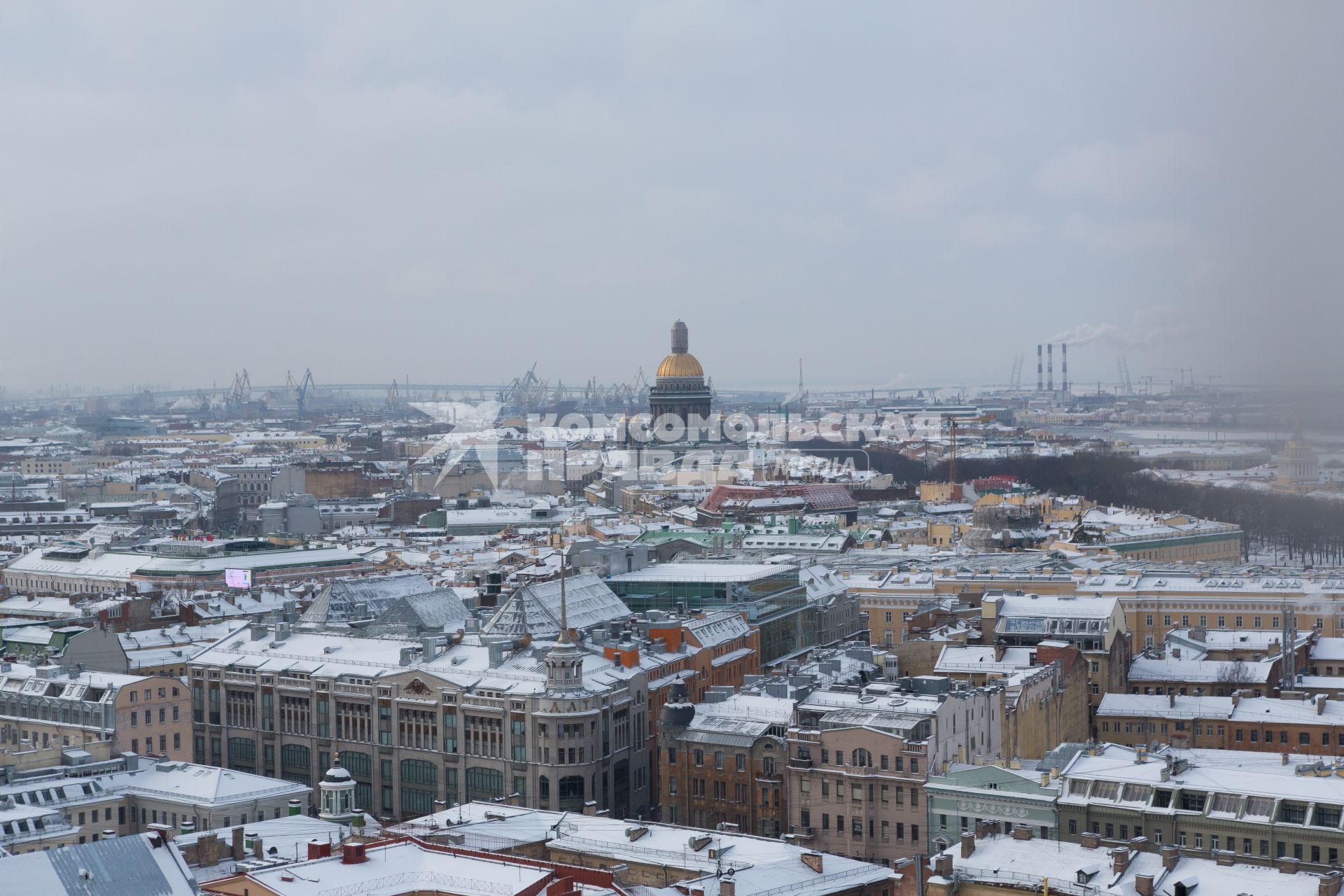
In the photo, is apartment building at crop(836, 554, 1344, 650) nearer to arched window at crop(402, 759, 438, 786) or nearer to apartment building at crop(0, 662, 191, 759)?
arched window at crop(402, 759, 438, 786)

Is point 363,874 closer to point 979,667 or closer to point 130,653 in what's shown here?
point 979,667

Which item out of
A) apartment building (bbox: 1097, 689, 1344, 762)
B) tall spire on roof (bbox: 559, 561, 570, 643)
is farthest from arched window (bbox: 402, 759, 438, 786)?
apartment building (bbox: 1097, 689, 1344, 762)

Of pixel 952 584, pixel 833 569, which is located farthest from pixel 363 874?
pixel 833 569

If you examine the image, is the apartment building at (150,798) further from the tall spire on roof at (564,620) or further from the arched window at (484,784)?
the tall spire on roof at (564,620)

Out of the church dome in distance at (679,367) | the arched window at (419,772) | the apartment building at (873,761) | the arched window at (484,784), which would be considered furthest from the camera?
the church dome in distance at (679,367)

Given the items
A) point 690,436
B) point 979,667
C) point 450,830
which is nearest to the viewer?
point 450,830

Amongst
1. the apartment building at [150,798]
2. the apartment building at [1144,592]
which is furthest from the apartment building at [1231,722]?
the apartment building at [150,798]

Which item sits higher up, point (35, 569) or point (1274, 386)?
point (1274, 386)
